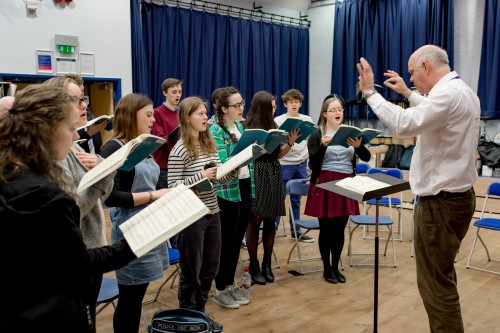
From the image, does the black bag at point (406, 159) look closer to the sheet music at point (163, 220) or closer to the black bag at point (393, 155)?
the black bag at point (393, 155)

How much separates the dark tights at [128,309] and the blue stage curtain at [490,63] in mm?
6657

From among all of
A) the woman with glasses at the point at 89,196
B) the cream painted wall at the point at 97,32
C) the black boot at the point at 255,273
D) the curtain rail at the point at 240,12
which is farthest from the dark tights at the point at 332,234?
the curtain rail at the point at 240,12

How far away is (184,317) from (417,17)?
707cm

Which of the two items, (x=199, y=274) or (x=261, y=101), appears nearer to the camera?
(x=199, y=274)

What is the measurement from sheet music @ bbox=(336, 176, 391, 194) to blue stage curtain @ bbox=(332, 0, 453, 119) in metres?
5.92

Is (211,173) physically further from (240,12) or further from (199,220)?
(240,12)

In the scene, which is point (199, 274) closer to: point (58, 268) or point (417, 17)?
point (58, 268)

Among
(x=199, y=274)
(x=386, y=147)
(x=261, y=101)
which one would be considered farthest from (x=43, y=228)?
(x=386, y=147)

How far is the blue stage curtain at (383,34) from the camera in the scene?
7789 mm

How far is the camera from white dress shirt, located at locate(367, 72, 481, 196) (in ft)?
7.86

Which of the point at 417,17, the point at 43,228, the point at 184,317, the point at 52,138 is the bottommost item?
the point at 184,317

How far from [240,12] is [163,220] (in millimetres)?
7498

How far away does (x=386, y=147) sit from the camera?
320 inches

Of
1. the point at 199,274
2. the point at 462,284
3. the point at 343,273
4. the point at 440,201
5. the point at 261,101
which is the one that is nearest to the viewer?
the point at 440,201
